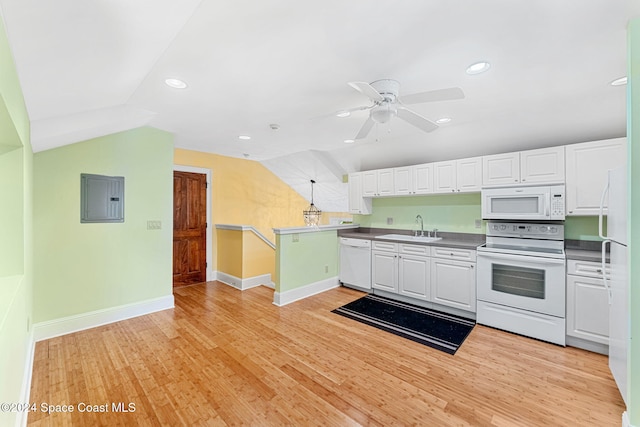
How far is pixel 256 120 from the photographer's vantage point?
3.26 m

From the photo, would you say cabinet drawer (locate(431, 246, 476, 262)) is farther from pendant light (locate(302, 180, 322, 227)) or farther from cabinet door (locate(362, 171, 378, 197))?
pendant light (locate(302, 180, 322, 227))

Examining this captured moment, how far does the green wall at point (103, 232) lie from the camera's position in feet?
9.32

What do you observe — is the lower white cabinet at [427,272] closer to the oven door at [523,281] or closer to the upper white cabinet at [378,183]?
the oven door at [523,281]

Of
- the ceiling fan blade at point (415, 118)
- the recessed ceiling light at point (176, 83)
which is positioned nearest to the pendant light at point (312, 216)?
the ceiling fan blade at point (415, 118)

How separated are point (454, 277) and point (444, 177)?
4.53ft

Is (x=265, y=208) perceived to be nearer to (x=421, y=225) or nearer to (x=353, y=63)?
(x=421, y=225)

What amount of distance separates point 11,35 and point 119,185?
2311 mm

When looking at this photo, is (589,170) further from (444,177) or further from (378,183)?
(378,183)

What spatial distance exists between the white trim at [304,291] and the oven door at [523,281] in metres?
2.20

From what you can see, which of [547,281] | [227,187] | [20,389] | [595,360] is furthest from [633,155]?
[227,187]

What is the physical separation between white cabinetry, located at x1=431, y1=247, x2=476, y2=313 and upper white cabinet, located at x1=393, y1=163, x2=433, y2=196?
0.95 m

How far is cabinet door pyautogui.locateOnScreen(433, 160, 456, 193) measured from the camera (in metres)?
3.82

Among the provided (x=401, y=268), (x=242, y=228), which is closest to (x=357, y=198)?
(x=401, y=268)

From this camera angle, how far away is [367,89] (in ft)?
6.40
